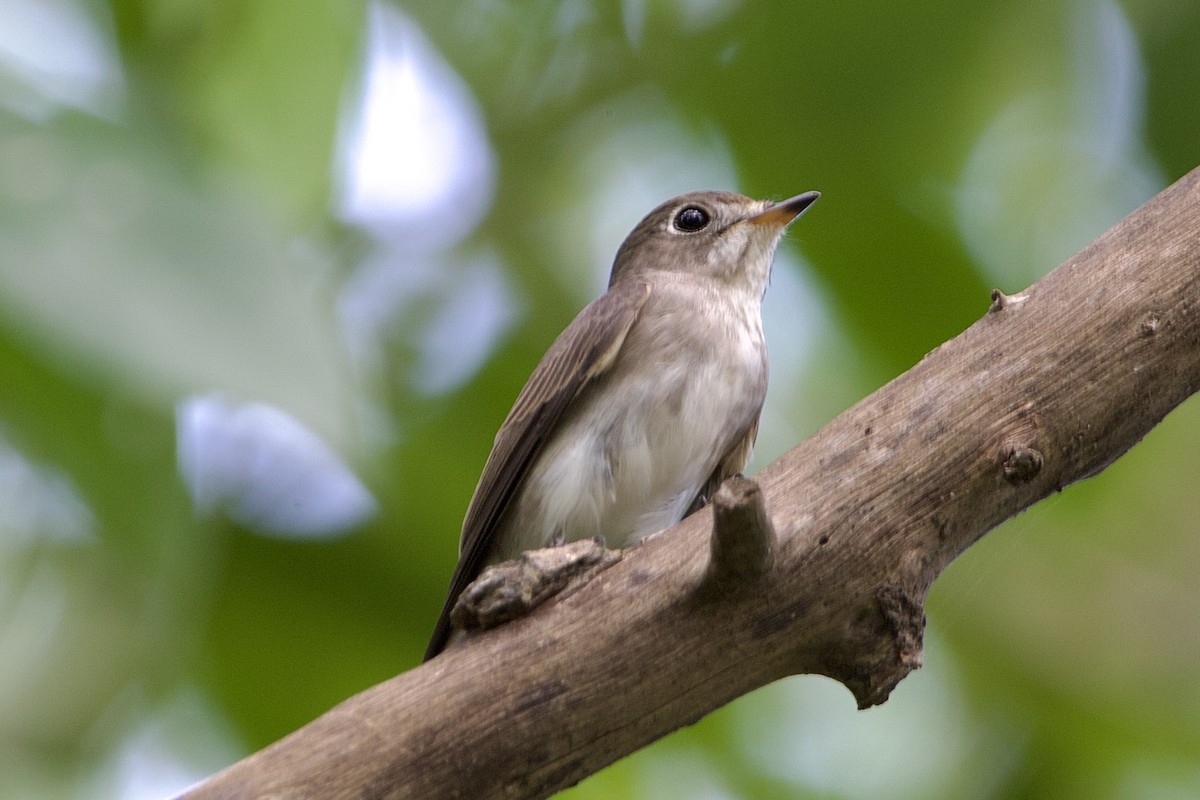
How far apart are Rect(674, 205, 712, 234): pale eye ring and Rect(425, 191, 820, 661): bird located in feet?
1.82

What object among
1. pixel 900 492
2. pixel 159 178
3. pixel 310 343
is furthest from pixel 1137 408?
pixel 159 178

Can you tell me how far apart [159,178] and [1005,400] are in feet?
5.55

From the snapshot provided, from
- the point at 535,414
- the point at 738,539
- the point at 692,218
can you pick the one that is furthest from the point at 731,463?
the point at 738,539

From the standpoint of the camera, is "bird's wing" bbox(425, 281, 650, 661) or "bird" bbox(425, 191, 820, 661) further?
"bird" bbox(425, 191, 820, 661)

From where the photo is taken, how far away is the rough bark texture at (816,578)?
2.33 m

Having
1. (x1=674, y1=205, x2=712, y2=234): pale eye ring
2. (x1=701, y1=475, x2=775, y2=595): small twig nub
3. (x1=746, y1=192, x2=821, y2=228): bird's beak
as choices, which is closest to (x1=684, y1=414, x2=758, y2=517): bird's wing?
(x1=746, y1=192, x2=821, y2=228): bird's beak

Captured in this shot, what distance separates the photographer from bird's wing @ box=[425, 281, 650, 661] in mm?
3365

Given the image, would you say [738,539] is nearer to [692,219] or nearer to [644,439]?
[644,439]

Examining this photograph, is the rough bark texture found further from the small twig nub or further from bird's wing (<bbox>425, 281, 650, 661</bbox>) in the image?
bird's wing (<bbox>425, 281, 650, 661</bbox>)

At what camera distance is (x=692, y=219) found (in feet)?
14.5

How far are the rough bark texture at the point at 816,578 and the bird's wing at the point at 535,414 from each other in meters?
0.88

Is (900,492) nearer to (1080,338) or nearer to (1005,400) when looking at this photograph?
(1005,400)

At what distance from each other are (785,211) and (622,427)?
2.82ft

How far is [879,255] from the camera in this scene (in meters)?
3.67
